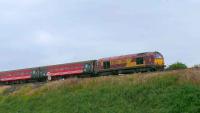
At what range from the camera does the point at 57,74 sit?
51.9 m

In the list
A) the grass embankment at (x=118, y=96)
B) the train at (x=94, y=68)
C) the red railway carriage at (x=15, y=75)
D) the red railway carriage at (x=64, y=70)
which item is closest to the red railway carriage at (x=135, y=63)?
the train at (x=94, y=68)

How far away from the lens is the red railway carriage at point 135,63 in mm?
42031

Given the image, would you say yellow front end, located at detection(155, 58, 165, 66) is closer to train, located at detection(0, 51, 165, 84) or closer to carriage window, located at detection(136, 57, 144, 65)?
train, located at detection(0, 51, 165, 84)

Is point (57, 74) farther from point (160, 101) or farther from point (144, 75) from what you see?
point (160, 101)

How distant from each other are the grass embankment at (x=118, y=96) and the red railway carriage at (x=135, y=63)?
7837 millimetres

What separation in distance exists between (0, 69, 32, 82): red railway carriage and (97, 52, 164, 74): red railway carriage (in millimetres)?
12631

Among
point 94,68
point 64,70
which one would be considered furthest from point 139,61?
point 64,70

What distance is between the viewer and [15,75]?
56.2 meters

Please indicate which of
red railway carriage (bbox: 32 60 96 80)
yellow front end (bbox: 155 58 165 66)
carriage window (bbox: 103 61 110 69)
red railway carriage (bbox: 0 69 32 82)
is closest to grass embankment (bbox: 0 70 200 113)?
carriage window (bbox: 103 61 110 69)

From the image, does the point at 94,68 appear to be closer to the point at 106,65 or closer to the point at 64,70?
the point at 106,65

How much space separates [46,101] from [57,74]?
17.4 m

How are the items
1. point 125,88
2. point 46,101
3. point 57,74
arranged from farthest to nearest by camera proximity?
point 57,74, point 46,101, point 125,88

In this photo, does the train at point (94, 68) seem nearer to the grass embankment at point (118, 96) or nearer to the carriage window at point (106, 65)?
the carriage window at point (106, 65)

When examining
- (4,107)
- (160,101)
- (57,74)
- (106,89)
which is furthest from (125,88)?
(57,74)
